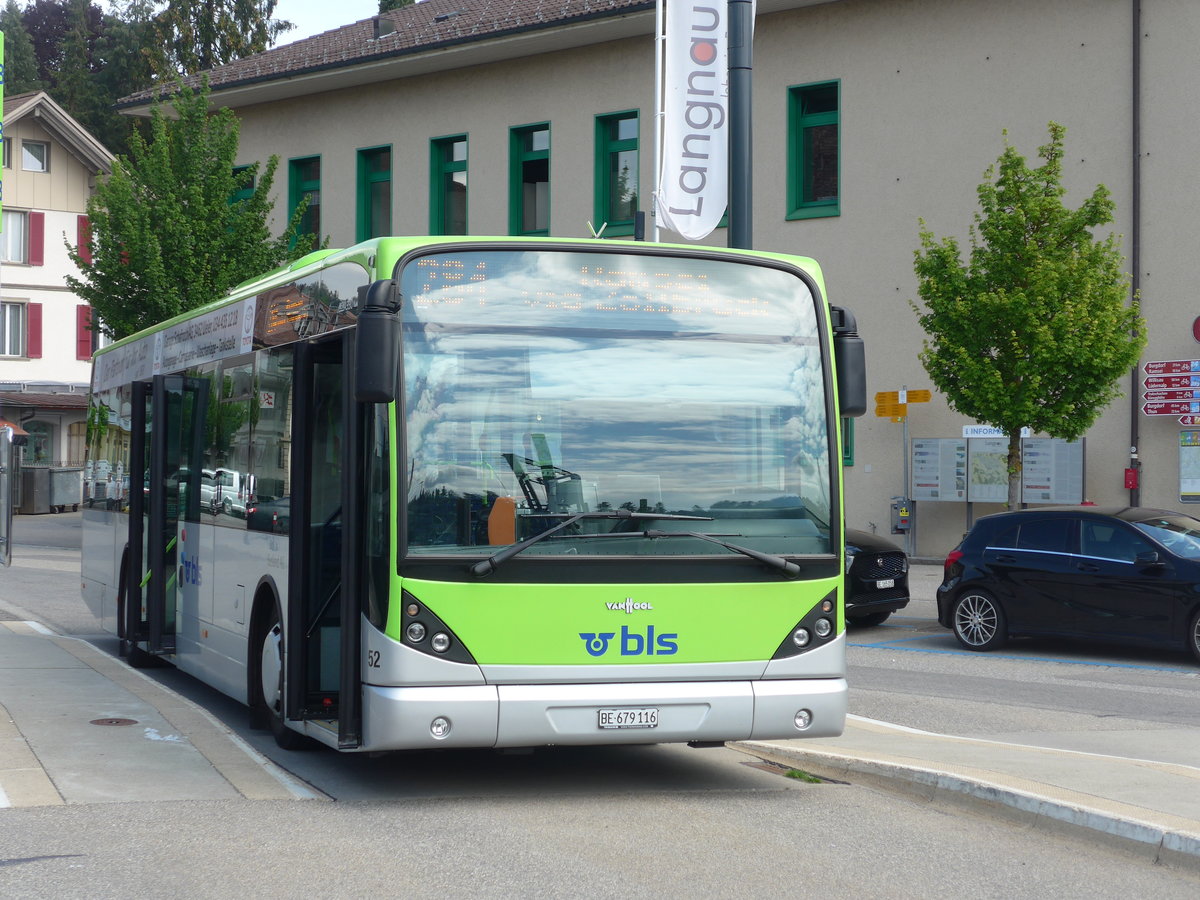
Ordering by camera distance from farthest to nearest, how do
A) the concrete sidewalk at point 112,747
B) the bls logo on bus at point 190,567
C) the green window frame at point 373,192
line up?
the green window frame at point 373,192
the bls logo on bus at point 190,567
the concrete sidewalk at point 112,747

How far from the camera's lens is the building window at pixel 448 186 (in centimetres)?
3431

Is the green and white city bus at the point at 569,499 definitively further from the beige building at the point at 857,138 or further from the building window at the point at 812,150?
the building window at the point at 812,150

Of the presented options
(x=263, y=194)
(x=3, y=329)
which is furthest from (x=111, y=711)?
(x=3, y=329)

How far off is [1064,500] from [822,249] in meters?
6.53

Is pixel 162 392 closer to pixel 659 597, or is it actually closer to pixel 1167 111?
pixel 659 597

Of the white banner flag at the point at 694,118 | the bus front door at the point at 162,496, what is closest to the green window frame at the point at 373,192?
the white banner flag at the point at 694,118

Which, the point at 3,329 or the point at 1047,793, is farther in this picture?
the point at 3,329

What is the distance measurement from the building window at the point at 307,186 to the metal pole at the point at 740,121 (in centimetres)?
2551

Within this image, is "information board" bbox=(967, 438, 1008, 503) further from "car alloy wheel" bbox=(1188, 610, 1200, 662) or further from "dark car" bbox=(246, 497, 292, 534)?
"dark car" bbox=(246, 497, 292, 534)

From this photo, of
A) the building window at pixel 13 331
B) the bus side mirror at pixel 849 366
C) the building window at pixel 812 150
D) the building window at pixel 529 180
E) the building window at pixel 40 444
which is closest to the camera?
the bus side mirror at pixel 849 366

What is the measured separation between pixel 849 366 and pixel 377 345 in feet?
8.38

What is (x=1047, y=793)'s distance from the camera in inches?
303

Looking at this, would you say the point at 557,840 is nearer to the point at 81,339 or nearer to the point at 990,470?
the point at 990,470

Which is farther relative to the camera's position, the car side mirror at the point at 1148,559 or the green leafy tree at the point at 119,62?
the green leafy tree at the point at 119,62
